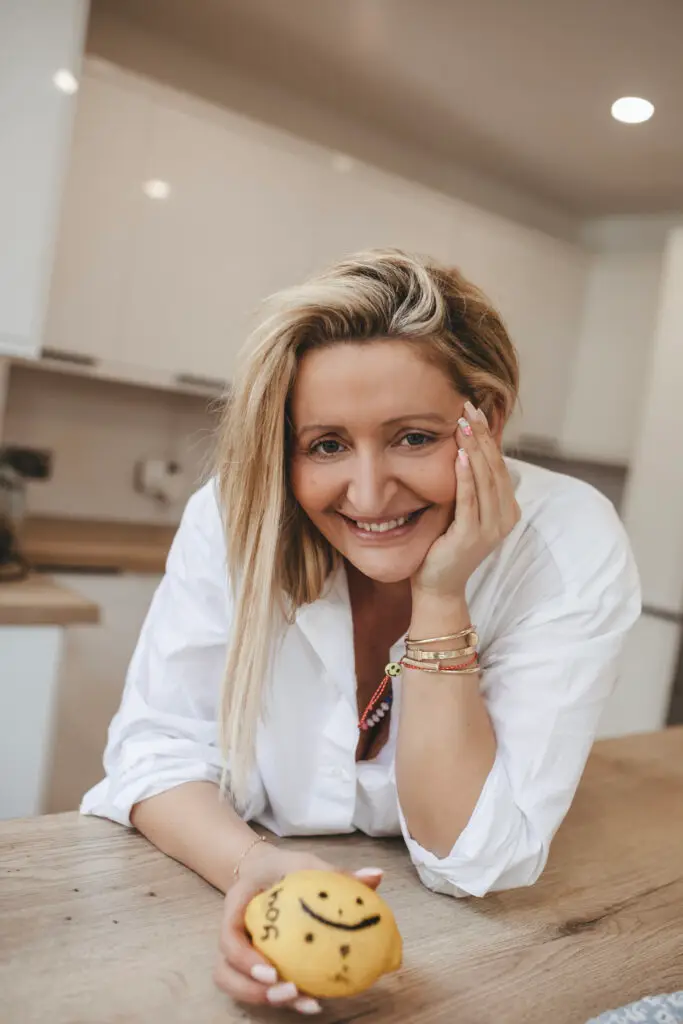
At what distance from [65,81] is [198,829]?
6.58ft

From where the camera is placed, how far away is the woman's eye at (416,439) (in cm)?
92

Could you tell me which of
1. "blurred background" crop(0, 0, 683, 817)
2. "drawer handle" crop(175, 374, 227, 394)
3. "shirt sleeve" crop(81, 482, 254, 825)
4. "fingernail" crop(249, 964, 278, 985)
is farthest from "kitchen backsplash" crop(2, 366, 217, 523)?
"fingernail" crop(249, 964, 278, 985)

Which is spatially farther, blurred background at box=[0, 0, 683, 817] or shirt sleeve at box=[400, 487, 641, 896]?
blurred background at box=[0, 0, 683, 817]

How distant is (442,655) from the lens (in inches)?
36.9

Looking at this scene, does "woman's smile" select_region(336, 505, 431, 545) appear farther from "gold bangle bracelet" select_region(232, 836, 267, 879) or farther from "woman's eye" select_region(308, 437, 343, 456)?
"gold bangle bracelet" select_region(232, 836, 267, 879)

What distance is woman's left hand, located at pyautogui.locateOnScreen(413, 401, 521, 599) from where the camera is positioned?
0.94 metres

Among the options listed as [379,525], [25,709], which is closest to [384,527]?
[379,525]

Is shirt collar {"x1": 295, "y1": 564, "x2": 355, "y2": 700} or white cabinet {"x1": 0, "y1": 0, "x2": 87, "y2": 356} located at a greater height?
white cabinet {"x1": 0, "y1": 0, "x2": 87, "y2": 356}

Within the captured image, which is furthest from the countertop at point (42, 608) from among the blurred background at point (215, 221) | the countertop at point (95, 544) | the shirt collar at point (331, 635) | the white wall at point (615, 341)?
the white wall at point (615, 341)

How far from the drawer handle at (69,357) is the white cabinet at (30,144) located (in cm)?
28

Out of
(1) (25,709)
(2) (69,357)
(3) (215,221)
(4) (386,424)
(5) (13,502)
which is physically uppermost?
(3) (215,221)

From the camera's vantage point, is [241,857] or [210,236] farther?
[210,236]

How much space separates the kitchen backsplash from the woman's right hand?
7.26 ft

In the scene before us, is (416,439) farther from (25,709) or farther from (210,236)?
(210,236)
